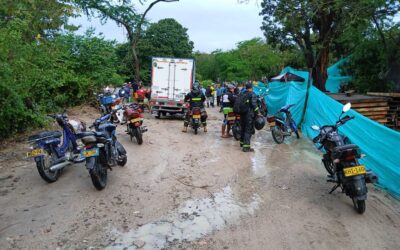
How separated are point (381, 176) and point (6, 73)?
780 centimetres

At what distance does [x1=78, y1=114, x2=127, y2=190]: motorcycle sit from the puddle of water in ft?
4.67

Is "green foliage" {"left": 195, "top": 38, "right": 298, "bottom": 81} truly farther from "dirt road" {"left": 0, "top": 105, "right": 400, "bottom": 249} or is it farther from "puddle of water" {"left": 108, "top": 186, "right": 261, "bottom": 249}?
"puddle of water" {"left": 108, "top": 186, "right": 261, "bottom": 249}

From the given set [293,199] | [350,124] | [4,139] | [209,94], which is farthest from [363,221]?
[209,94]

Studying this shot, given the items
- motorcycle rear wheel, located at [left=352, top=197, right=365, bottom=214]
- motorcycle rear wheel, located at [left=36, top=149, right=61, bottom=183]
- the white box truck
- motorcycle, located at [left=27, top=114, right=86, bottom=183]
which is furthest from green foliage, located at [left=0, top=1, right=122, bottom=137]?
motorcycle rear wheel, located at [left=352, top=197, right=365, bottom=214]

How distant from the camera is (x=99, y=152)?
5.84 meters

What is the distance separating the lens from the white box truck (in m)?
15.3

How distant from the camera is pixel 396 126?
564 inches

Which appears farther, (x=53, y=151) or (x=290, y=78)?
(x=290, y=78)

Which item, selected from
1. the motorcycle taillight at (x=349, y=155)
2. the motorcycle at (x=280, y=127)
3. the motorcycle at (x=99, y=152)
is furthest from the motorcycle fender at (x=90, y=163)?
the motorcycle at (x=280, y=127)

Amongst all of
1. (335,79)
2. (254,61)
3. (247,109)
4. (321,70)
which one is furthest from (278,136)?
(254,61)

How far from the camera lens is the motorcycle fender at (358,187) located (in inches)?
201

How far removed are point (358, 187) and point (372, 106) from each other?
Result: 32.5 ft

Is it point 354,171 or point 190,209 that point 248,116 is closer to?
point 354,171

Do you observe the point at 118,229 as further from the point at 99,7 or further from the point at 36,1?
the point at 99,7
